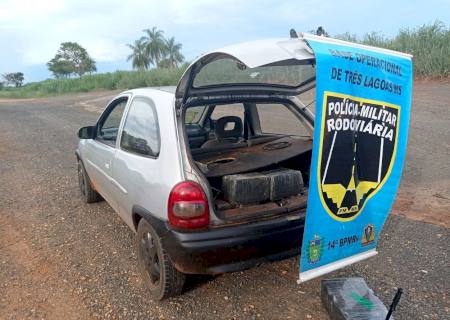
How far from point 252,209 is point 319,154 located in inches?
35.9

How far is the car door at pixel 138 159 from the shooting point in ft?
9.55

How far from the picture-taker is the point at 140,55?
57.0 metres

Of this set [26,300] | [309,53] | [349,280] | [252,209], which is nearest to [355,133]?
[309,53]

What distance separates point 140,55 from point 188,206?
190ft

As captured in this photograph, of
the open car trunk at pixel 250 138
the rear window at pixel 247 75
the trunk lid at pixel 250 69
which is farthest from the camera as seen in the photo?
the rear window at pixel 247 75

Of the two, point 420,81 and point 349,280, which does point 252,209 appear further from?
point 420,81

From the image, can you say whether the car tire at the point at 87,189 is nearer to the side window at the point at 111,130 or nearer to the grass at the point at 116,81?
the side window at the point at 111,130

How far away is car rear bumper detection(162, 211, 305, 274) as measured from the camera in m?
2.60

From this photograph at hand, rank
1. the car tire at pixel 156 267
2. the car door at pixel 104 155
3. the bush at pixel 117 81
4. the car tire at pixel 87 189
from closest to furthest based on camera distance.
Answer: the car tire at pixel 156 267, the car door at pixel 104 155, the car tire at pixel 87 189, the bush at pixel 117 81

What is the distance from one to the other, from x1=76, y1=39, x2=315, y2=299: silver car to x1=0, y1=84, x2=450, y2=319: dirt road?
0.29 metres

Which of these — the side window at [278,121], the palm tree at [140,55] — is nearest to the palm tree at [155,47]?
the palm tree at [140,55]

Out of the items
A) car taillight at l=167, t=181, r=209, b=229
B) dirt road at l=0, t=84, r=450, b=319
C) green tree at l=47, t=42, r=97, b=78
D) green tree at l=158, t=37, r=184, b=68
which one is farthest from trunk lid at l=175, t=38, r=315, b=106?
green tree at l=47, t=42, r=97, b=78

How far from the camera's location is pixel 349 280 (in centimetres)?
285

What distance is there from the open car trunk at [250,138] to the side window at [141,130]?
10.5 inches
